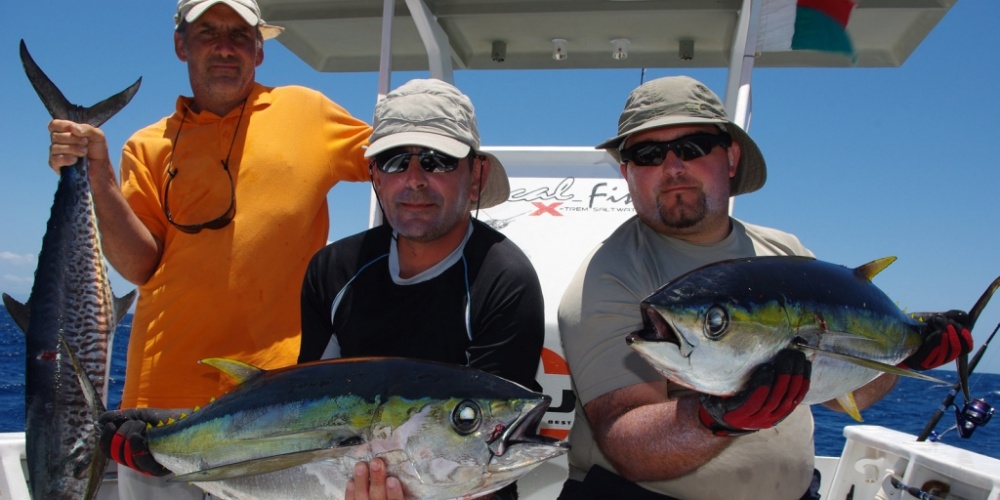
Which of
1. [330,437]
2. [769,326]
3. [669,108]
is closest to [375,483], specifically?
[330,437]

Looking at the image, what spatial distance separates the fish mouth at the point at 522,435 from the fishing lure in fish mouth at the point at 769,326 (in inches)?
11.0

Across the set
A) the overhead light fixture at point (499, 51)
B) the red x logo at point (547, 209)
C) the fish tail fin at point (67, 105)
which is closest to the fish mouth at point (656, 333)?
the red x logo at point (547, 209)

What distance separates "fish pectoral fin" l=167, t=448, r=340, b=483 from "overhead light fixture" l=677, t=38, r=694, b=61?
419 cm

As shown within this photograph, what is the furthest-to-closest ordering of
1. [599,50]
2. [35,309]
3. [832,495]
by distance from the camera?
[599,50] < [832,495] < [35,309]

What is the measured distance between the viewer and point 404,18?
4992 millimetres

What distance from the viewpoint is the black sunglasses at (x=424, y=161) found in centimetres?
242

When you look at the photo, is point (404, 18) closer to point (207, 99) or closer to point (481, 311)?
point (207, 99)

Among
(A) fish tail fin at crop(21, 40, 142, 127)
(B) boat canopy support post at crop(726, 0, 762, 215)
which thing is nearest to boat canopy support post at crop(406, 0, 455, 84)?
(B) boat canopy support post at crop(726, 0, 762, 215)

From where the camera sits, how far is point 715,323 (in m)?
1.71

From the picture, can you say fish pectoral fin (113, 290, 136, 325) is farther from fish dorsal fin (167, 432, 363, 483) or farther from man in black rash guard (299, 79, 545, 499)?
fish dorsal fin (167, 432, 363, 483)

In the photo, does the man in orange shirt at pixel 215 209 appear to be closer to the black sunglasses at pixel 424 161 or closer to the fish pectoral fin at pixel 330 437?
the black sunglasses at pixel 424 161

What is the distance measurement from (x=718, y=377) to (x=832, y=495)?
318 centimetres

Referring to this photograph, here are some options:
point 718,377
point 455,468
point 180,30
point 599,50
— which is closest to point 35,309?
point 180,30

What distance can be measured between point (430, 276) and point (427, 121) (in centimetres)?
51
